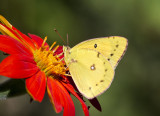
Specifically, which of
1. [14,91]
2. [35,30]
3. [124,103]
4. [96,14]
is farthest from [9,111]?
[14,91]

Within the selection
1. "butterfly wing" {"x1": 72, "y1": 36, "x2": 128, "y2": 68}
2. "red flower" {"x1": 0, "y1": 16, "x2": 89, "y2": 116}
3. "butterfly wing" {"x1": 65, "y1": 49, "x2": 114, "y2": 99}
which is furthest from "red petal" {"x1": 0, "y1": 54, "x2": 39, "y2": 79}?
"butterfly wing" {"x1": 72, "y1": 36, "x2": 128, "y2": 68}

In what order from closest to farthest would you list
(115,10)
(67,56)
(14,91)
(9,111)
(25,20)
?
(14,91), (67,56), (25,20), (9,111), (115,10)

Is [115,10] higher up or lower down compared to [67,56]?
lower down

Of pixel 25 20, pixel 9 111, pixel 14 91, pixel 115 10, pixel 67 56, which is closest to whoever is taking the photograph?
pixel 14 91

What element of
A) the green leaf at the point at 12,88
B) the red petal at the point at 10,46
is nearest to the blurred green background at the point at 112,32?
the red petal at the point at 10,46

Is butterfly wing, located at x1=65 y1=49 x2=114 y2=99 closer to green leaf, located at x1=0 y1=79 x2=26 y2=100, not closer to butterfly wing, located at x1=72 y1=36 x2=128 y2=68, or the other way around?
butterfly wing, located at x1=72 y1=36 x2=128 y2=68

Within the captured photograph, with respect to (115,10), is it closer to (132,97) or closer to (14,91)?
(132,97)

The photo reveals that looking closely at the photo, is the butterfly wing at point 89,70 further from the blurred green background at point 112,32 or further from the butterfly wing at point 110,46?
the blurred green background at point 112,32
